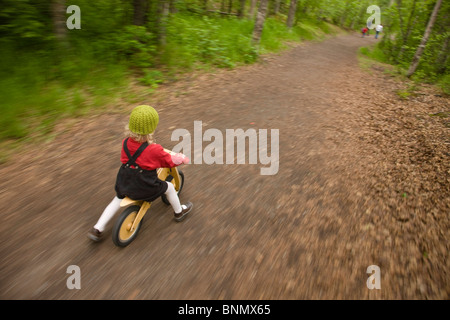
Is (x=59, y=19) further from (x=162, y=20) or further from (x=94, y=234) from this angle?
(x=94, y=234)

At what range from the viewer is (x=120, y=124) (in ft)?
16.2

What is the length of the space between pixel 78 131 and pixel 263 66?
8.17 meters

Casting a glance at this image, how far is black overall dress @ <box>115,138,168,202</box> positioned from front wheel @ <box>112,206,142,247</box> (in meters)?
0.18

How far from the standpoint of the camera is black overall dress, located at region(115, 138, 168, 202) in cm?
256

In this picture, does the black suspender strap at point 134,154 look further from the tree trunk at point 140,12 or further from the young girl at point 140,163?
the tree trunk at point 140,12

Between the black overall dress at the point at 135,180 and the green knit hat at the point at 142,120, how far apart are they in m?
0.19

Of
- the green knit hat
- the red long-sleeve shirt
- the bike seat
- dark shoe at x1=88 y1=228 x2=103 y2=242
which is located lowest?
dark shoe at x1=88 y1=228 x2=103 y2=242

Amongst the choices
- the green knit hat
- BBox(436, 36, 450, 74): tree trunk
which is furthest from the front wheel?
BBox(436, 36, 450, 74): tree trunk

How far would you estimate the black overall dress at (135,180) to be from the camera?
256 cm

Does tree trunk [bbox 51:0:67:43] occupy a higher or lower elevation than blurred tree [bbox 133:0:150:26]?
lower

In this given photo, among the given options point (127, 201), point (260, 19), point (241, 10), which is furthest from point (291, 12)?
point (127, 201)

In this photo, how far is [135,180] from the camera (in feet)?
8.48

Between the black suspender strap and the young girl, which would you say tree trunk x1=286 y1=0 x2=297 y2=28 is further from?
the black suspender strap

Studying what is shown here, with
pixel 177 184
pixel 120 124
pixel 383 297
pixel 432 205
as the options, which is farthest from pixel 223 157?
pixel 432 205
